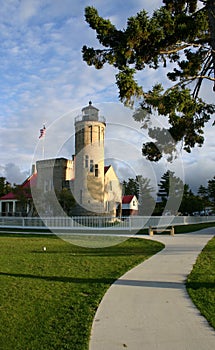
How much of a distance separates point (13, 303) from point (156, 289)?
102 inches

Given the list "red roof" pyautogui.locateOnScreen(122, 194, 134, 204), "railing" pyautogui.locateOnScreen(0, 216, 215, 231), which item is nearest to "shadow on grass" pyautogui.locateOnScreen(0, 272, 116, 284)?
"railing" pyautogui.locateOnScreen(0, 216, 215, 231)

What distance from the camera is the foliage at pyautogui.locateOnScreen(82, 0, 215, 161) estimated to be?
32.9ft

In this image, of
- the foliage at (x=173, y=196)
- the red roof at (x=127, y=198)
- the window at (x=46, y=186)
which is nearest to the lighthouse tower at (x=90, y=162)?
the window at (x=46, y=186)

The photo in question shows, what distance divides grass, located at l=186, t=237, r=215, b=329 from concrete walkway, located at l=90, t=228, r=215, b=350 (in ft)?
0.39

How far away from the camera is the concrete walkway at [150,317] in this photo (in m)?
3.91

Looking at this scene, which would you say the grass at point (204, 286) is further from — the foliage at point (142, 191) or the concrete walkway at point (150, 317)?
the foliage at point (142, 191)

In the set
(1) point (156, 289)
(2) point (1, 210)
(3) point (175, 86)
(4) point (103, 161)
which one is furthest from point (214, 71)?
(2) point (1, 210)

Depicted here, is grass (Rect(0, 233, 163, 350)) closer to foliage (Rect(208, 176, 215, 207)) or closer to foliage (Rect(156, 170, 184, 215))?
foliage (Rect(156, 170, 184, 215))

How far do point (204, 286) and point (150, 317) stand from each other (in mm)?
2065

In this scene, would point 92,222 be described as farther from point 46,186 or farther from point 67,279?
point 46,186

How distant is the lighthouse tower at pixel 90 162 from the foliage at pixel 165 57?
666 inches

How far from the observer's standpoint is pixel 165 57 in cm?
1280

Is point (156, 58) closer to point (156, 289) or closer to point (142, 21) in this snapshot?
point (142, 21)

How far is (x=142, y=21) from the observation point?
991 cm
